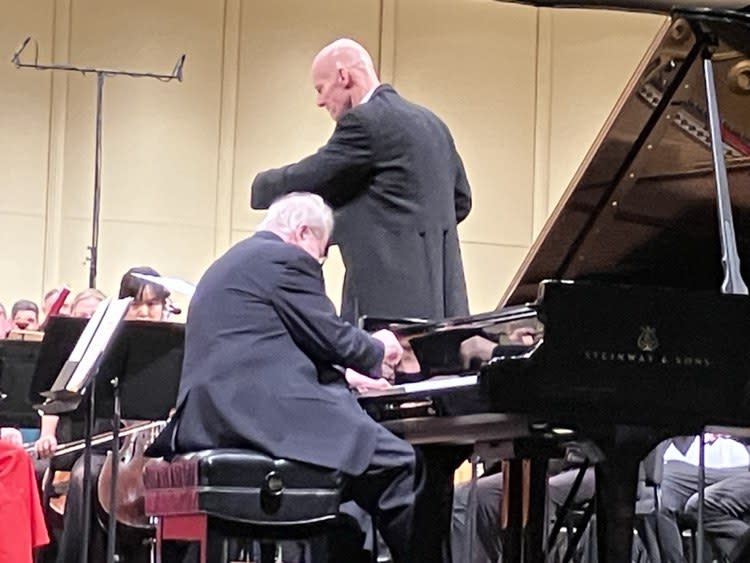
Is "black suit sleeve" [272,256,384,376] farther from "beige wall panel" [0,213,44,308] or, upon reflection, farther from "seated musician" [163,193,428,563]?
"beige wall panel" [0,213,44,308]

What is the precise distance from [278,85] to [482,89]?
53.8 inches

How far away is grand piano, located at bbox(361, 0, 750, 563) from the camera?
3.06m

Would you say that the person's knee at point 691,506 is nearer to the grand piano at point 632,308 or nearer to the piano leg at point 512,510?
the grand piano at point 632,308

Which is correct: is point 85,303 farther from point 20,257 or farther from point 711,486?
point 711,486

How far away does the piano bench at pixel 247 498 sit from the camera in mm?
3709

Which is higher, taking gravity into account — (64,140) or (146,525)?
(64,140)

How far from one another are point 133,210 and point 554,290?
6.02 metres

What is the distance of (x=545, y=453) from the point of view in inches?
137

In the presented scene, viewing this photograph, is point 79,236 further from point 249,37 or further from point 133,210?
point 249,37

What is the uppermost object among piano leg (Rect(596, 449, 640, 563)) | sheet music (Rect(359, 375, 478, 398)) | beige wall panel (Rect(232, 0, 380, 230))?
beige wall panel (Rect(232, 0, 380, 230))

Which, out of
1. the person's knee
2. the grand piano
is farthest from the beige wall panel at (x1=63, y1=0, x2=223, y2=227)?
the grand piano

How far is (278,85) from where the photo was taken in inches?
360

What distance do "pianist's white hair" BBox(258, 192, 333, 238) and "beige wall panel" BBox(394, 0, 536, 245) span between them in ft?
17.3

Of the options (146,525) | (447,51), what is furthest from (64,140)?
(146,525)
